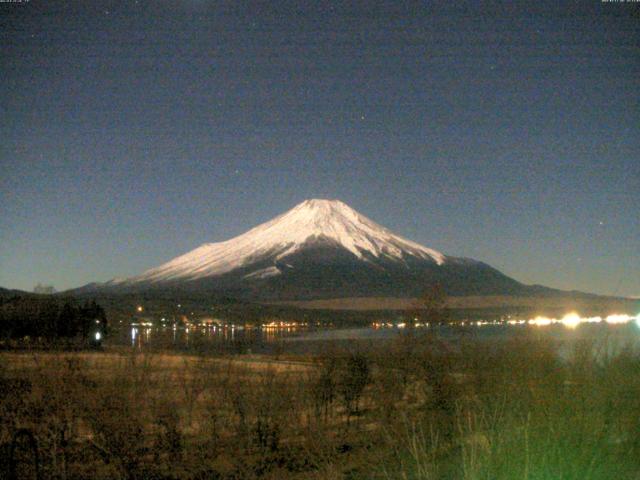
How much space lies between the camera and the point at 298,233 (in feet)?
557

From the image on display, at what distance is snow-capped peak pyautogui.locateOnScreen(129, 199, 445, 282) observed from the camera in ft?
502

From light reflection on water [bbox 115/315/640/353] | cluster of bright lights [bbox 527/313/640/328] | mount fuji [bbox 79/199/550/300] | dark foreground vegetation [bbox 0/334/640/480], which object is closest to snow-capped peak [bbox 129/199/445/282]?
mount fuji [bbox 79/199/550/300]

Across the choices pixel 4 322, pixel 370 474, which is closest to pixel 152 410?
pixel 370 474

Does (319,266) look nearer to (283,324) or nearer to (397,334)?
(283,324)

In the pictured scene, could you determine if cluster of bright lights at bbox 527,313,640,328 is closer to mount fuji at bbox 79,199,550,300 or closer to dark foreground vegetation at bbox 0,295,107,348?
dark foreground vegetation at bbox 0,295,107,348

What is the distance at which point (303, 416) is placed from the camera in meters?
11.8

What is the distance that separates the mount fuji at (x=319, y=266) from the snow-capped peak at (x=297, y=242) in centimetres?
19

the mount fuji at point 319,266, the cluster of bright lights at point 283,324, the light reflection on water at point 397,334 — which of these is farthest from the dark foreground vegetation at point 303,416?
the mount fuji at point 319,266

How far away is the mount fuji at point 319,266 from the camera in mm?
135500

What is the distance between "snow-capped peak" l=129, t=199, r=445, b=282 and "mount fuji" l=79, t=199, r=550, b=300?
19 centimetres

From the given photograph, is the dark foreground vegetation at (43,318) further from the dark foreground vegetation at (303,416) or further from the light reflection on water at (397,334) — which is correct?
the dark foreground vegetation at (303,416)

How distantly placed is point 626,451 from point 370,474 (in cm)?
283

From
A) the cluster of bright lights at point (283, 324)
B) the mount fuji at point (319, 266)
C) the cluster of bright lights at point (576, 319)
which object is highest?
the mount fuji at point (319, 266)

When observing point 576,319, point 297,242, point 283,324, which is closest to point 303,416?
point 576,319
